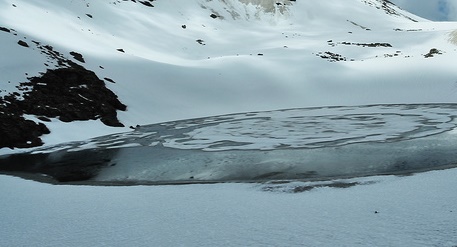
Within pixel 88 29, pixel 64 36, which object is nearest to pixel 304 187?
pixel 64 36

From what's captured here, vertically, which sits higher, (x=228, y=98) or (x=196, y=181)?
(x=228, y=98)

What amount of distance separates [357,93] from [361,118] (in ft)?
32.2

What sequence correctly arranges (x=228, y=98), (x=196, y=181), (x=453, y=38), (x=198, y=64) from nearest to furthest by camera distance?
(x=196, y=181), (x=228, y=98), (x=198, y=64), (x=453, y=38)

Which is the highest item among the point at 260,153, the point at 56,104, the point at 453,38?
the point at 453,38

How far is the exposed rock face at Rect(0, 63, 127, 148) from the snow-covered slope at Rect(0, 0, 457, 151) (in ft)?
1.78

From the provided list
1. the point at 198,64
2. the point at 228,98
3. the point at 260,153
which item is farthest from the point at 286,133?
the point at 198,64

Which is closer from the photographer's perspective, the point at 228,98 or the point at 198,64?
the point at 228,98

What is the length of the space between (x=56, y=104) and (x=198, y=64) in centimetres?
1483

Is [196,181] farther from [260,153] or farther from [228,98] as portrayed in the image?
[228,98]

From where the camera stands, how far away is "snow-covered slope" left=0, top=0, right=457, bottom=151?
71.6 feet

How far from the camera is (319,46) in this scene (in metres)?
44.2

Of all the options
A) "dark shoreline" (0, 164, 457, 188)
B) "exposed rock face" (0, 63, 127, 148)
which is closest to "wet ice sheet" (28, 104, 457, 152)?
"exposed rock face" (0, 63, 127, 148)

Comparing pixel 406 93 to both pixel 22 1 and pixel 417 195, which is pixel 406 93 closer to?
pixel 417 195

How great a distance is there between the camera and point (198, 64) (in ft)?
101
